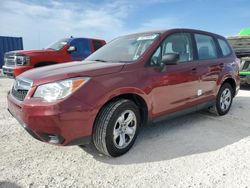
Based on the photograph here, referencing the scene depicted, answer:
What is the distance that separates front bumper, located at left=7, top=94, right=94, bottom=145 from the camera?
2.92 metres

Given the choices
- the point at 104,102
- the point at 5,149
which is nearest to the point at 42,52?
the point at 5,149

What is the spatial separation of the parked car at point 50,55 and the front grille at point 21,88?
174 inches

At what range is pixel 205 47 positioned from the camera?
16.6 feet

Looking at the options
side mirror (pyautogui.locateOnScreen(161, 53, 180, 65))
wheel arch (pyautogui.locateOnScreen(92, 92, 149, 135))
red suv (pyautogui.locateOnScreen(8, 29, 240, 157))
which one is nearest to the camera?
red suv (pyautogui.locateOnScreen(8, 29, 240, 157))

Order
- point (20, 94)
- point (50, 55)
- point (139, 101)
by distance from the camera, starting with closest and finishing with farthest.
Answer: point (20, 94), point (139, 101), point (50, 55)

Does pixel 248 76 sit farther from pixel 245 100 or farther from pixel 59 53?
pixel 59 53

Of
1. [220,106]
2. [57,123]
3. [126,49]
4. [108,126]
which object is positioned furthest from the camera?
[220,106]

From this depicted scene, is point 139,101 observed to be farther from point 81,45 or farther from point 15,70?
point 81,45

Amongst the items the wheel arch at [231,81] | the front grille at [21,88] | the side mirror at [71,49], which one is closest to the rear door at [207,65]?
the wheel arch at [231,81]

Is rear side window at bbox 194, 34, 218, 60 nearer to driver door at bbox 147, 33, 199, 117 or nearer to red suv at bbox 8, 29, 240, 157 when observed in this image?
red suv at bbox 8, 29, 240, 157

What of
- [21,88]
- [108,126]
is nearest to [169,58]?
[108,126]

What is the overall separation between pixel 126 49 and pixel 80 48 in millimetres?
5842

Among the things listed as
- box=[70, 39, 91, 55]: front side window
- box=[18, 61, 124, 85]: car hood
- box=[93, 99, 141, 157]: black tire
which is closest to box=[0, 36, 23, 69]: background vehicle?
box=[70, 39, 91, 55]: front side window

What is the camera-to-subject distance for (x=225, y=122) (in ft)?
16.6
